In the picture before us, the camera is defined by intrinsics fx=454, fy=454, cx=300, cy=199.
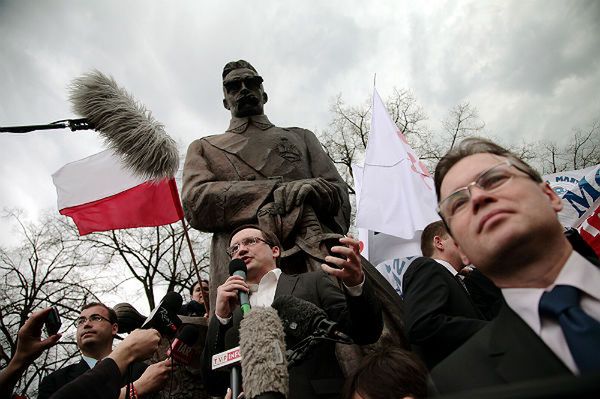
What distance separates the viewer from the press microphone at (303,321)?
5.76 ft

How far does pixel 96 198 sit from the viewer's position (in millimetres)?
6098

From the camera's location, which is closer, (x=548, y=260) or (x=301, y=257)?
(x=548, y=260)

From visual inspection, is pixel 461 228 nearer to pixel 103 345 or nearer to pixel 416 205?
pixel 103 345

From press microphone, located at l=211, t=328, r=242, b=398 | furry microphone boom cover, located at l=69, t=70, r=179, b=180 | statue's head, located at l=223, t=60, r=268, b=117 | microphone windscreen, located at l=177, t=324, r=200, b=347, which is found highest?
statue's head, located at l=223, t=60, r=268, b=117

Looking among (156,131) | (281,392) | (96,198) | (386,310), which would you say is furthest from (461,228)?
(96,198)

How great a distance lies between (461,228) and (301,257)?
2.36 m

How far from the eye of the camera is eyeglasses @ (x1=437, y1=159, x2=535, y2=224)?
1.52m

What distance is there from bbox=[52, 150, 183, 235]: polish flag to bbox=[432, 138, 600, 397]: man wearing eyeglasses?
497cm

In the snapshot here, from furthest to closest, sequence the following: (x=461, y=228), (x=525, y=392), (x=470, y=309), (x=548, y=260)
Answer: (x=470, y=309) → (x=461, y=228) → (x=548, y=260) → (x=525, y=392)

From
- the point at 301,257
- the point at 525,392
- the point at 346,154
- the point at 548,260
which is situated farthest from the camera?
the point at 346,154

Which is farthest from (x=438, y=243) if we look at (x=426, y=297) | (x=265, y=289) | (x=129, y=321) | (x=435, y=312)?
(x=129, y=321)

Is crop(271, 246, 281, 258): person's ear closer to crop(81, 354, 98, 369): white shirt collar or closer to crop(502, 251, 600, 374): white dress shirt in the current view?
crop(81, 354, 98, 369): white shirt collar

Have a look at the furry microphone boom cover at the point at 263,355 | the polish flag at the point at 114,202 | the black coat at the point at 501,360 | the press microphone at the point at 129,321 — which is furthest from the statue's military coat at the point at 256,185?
the black coat at the point at 501,360

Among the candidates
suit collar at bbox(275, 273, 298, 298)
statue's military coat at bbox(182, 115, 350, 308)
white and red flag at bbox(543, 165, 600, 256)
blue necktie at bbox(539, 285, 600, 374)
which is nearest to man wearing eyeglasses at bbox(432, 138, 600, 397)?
blue necktie at bbox(539, 285, 600, 374)
